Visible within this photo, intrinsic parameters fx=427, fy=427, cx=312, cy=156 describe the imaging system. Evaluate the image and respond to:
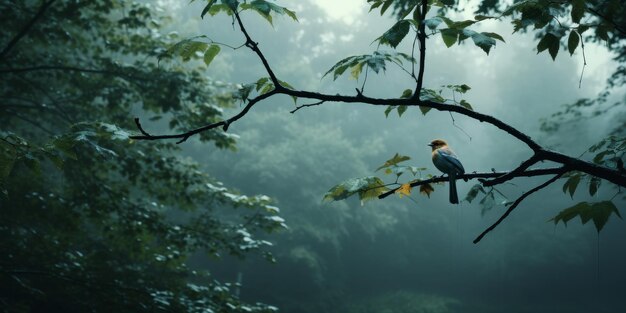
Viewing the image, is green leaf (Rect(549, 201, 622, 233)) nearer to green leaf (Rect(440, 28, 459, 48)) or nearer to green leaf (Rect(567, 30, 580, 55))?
green leaf (Rect(567, 30, 580, 55))

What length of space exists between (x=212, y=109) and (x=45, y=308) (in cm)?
440

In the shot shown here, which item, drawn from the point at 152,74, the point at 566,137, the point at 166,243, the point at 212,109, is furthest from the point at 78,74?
the point at 566,137

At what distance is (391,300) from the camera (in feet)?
73.7

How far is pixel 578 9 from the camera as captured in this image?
1.13 meters

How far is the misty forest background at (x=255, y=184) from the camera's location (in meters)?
4.86

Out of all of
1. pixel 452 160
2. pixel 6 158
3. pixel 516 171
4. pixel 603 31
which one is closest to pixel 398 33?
pixel 516 171

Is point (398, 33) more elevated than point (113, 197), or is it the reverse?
point (113, 197)

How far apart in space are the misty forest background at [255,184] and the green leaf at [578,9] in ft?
0.82

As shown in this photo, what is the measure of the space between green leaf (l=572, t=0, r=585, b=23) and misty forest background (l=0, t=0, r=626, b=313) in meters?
0.25

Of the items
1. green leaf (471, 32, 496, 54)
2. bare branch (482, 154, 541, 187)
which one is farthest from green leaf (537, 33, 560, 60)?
bare branch (482, 154, 541, 187)

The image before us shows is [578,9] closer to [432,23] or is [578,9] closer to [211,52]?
[432,23]

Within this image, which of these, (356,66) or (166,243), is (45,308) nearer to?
(166,243)

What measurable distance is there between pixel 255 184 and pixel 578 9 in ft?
68.6

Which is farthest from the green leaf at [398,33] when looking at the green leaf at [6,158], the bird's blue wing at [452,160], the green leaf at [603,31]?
the green leaf at [6,158]
